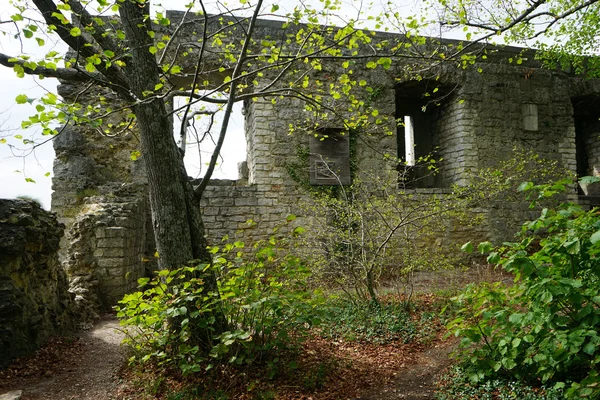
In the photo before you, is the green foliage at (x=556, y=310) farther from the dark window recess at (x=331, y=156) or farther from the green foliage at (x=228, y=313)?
the dark window recess at (x=331, y=156)

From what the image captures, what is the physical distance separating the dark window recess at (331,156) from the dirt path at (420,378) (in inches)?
183

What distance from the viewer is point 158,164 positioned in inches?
166

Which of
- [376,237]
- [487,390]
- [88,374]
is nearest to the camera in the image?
[487,390]

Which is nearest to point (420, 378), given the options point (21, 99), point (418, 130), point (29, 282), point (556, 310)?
point (556, 310)

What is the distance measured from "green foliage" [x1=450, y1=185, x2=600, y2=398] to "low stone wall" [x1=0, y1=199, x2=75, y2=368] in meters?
4.02

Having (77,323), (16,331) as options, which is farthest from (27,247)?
(77,323)

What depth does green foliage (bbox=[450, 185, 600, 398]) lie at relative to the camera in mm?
2990

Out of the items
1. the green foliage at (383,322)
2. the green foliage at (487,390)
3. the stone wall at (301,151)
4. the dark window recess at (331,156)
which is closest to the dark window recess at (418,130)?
the stone wall at (301,151)

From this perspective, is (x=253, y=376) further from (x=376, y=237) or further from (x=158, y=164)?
(x=376, y=237)

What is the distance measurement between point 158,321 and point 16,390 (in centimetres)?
123

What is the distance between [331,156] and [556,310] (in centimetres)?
637

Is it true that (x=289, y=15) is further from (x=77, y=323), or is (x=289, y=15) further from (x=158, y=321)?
(x=77, y=323)

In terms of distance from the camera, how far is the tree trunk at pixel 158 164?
4.20 m

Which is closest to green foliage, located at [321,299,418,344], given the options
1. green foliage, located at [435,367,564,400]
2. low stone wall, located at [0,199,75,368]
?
green foliage, located at [435,367,564,400]
